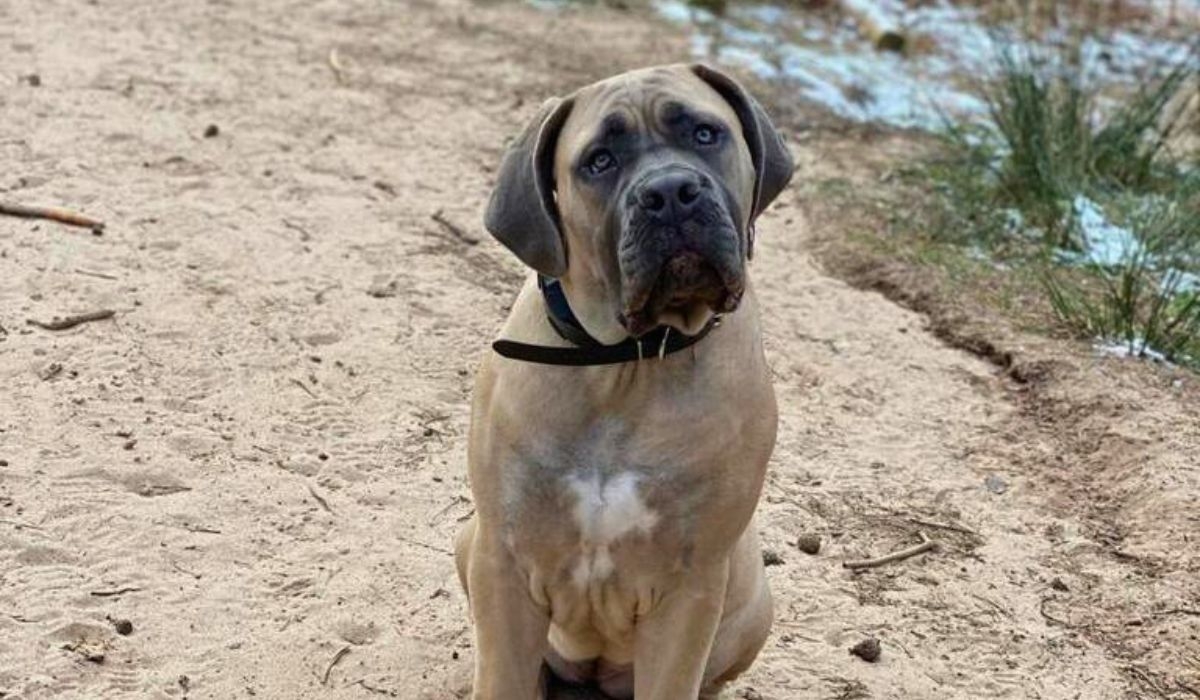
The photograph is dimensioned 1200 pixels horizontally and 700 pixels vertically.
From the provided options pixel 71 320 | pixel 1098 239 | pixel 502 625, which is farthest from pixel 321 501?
pixel 1098 239

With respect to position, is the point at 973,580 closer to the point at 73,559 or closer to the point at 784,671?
the point at 784,671

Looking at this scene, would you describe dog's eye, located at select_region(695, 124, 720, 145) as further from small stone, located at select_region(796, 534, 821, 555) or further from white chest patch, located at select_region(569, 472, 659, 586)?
small stone, located at select_region(796, 534, 821, 555)

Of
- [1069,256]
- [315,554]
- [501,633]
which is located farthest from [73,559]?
[1069,256]

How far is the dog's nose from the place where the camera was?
118 inches

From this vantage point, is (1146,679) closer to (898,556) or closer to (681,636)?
(898,556)

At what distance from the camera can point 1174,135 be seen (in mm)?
7633

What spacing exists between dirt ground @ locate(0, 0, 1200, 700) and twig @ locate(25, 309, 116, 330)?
0.16ft

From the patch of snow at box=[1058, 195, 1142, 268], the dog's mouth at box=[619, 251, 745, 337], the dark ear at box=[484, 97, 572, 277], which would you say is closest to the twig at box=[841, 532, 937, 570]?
the dog's mouth at box=[619, 251, 745, 337]

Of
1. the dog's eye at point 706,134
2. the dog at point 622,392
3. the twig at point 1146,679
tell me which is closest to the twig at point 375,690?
the dog at point 622,392

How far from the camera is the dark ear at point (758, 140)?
3.30 metres

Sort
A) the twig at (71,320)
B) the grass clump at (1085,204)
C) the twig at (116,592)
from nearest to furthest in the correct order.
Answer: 1. the twig at (116,592)
2. the twig at (71,320)
3. the grass clump at (1085,204)

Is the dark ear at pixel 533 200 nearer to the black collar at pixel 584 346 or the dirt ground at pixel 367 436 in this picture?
the black collar at pixel 584 346

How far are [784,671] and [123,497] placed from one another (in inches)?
66.0

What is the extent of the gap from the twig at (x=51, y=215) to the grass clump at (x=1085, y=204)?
3.31 metres
